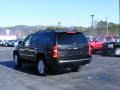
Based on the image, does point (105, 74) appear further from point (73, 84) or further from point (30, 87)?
point (30, 87)

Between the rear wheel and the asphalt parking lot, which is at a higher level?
the rear wheel

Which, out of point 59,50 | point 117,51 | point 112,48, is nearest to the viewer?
point 59,50

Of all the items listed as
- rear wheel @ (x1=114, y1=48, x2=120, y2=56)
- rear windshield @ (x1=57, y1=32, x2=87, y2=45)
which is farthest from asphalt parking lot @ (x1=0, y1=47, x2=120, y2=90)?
rear wheel @ (x1=114, y1=48, x2=120, y2=56)

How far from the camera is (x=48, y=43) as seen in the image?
49.3 ft

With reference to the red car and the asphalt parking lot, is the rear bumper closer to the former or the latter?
the asphalt parking lot

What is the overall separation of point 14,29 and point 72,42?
12356 cm

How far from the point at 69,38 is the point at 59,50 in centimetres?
77

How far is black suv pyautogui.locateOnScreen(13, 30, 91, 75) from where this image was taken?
47.9ft

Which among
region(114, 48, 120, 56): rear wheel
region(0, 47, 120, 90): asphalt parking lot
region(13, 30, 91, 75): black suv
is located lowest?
region(0, 47, 120, 90): asphalt parking lot

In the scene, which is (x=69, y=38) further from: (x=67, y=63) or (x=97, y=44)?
(x=97, y=44)

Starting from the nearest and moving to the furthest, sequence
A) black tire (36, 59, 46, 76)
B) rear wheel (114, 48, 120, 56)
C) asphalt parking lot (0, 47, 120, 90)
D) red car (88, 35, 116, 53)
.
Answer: asphalt parking lot (0, 47, 120, 90) → black tire (36, 59, 46, 76) → rear wheel (114, 48, 120, 56) → red car (88, 35, 116, 53)

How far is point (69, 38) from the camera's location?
1502 cm

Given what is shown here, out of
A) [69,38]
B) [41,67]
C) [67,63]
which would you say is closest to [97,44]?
[41,67]

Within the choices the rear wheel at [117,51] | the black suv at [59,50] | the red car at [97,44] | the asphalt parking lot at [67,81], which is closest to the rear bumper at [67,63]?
the black suv at [59,50]
